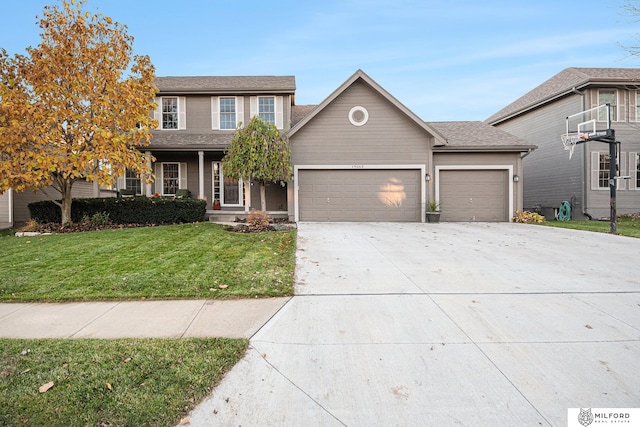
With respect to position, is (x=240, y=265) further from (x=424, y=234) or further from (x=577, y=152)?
(x=577, y=152)

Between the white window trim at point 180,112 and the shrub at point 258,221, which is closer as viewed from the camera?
the shrub at point 258,221

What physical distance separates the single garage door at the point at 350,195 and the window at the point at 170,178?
611 cm

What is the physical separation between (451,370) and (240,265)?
4.12 meters

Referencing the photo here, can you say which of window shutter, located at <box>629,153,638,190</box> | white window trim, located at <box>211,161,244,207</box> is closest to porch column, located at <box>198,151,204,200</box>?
white window trim, located at <box>211,161,244,207</box>

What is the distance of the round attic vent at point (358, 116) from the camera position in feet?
45.7

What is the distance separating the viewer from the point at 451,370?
279cm

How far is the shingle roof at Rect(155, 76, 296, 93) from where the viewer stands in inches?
609

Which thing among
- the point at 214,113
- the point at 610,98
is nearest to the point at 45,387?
the point at 214,113

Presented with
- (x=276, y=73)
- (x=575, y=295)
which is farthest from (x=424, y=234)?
(x=276, y=73)

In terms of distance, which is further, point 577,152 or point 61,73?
point 577,152

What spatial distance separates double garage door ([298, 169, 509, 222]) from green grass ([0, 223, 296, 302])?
5147 millimetres

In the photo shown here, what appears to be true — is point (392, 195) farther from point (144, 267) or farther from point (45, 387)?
point (45, 387)

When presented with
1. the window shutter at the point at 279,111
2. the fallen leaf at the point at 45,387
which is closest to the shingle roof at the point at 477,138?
the window shutter at the point at 279,111
